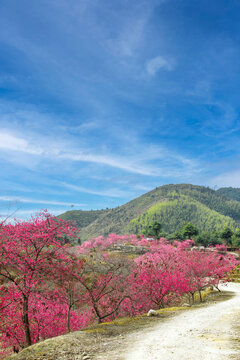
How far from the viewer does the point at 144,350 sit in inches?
278

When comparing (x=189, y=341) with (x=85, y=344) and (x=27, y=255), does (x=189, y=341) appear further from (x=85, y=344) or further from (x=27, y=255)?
(x=27, y=255)

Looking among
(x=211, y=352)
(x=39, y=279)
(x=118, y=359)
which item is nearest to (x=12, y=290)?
(x=39, y=279)

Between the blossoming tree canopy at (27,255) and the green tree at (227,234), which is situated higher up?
the blossoming tree canopy at (27,255)

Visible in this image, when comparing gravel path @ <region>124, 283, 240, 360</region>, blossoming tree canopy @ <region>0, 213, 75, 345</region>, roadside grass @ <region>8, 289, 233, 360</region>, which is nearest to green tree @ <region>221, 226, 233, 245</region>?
gravel path @ <region>124, 283, 240, 360</region>

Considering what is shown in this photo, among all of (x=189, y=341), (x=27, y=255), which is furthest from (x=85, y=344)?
(x=27, y=255)

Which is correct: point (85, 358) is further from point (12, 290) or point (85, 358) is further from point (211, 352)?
point (12, 290)

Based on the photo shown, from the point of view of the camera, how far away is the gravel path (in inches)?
255

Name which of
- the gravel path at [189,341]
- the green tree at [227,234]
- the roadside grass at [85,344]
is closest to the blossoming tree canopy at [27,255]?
the roadside grass at [85,344]

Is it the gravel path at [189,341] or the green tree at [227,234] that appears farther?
the green tree at [227,234]

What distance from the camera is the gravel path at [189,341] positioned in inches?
255

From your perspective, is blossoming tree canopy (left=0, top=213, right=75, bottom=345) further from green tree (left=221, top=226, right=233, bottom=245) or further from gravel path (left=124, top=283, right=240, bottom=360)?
green tree (left=221, top=226, right=233, bottom=245)

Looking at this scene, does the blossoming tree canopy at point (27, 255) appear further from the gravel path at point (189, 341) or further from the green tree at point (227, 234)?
the green tree at point (227, 234)

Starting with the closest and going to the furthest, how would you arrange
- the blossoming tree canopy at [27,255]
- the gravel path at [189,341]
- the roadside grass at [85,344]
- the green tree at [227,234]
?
1. the gravel path at [189,341]
2. the roadside grass at [85,344]
3. the blossoming tree canopy at [27,255]
4. the green tree at [227,234]

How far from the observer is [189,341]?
26.2ft
